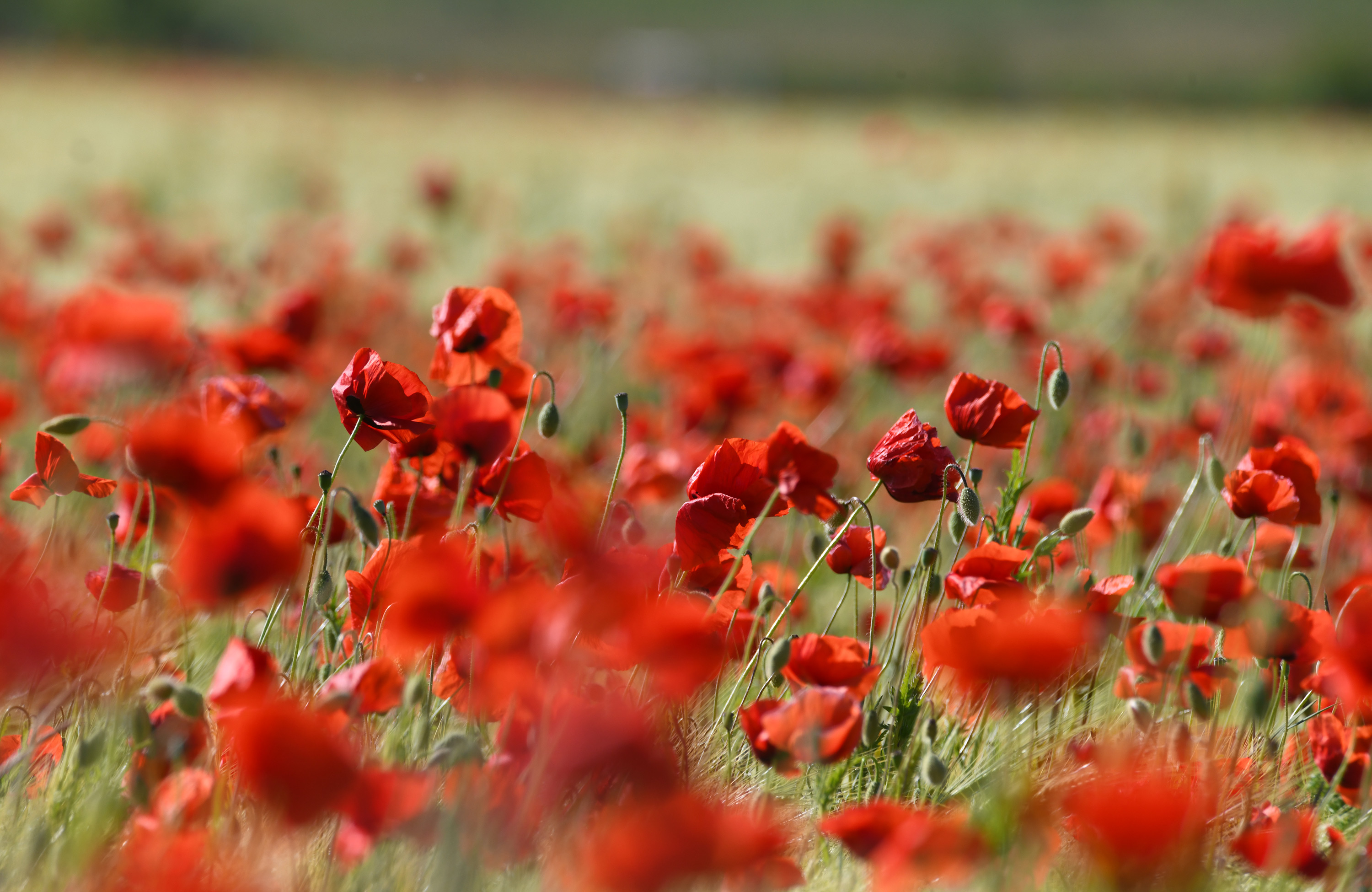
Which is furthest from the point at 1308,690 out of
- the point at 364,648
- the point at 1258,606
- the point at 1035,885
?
the point at 364,648

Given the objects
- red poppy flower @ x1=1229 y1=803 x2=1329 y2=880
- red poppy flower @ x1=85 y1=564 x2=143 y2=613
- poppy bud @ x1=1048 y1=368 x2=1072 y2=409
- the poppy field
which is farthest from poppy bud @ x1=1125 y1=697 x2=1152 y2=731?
red poppy flower @ x1=85 y1=564 x2=143 y2=613

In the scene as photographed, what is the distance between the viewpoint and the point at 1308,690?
107 centimetres

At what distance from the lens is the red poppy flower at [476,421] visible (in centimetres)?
105

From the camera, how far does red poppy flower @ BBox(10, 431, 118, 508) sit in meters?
1.03

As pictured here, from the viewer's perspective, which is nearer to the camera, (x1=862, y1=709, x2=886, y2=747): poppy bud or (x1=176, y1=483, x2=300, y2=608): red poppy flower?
(x1=176, y1=483, x2=300, y2=608): red poppy flower

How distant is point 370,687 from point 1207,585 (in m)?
0.61

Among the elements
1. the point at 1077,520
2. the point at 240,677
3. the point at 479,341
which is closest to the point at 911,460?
the point at 1077,520

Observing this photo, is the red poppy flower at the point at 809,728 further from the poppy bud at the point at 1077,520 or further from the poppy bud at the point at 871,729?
the poppy bud at the point at 1077,520

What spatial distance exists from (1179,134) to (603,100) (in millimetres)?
7371

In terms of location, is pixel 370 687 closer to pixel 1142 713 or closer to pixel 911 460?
pixel 911 460

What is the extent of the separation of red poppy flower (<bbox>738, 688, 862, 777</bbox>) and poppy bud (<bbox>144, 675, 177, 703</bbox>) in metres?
0.38

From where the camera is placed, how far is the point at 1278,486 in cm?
111

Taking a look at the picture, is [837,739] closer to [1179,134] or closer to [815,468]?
[815,468]

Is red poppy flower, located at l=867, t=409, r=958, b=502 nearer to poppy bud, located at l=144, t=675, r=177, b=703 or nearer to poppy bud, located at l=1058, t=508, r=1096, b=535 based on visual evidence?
poppy bud, located at l=1058, t=508, r=1096, b=535
